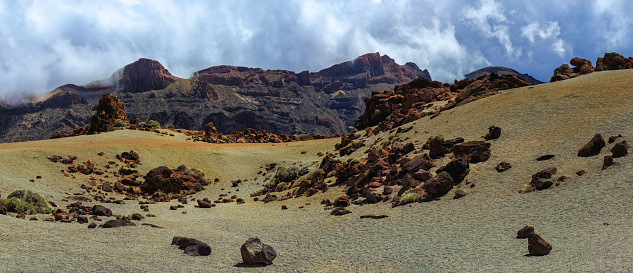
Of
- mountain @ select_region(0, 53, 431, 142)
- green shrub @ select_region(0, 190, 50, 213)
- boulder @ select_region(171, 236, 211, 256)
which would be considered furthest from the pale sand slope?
mountain @ select_region(0, 53, 431, 142)

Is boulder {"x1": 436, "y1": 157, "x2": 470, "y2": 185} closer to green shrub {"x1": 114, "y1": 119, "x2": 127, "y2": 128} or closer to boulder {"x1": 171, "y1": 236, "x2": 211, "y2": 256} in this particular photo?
boulder {"x1": 171, "y1": 236, "x2": 211, "y2": 256}

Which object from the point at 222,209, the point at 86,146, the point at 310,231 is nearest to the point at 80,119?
the point at 86,146

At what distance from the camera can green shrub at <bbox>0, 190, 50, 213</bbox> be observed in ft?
54.4

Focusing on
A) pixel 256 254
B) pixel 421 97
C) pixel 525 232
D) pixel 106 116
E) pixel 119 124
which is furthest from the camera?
pixel 106 116

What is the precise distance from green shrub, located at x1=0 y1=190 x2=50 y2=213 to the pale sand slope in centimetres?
266

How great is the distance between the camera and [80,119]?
501 feet

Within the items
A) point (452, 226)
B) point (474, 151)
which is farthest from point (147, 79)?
point (452, 226)

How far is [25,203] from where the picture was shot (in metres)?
17.2

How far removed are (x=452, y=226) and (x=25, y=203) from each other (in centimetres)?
1589

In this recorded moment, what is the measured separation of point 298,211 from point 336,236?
697 cm

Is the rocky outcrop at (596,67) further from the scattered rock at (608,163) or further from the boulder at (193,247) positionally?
the boulder at (193,247)

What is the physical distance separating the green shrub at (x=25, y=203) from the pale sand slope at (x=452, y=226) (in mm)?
2665

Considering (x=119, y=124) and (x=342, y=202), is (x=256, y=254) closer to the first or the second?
(x=342, y=202)

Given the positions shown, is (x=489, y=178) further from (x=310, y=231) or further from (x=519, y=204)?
(x=310, y=231)
